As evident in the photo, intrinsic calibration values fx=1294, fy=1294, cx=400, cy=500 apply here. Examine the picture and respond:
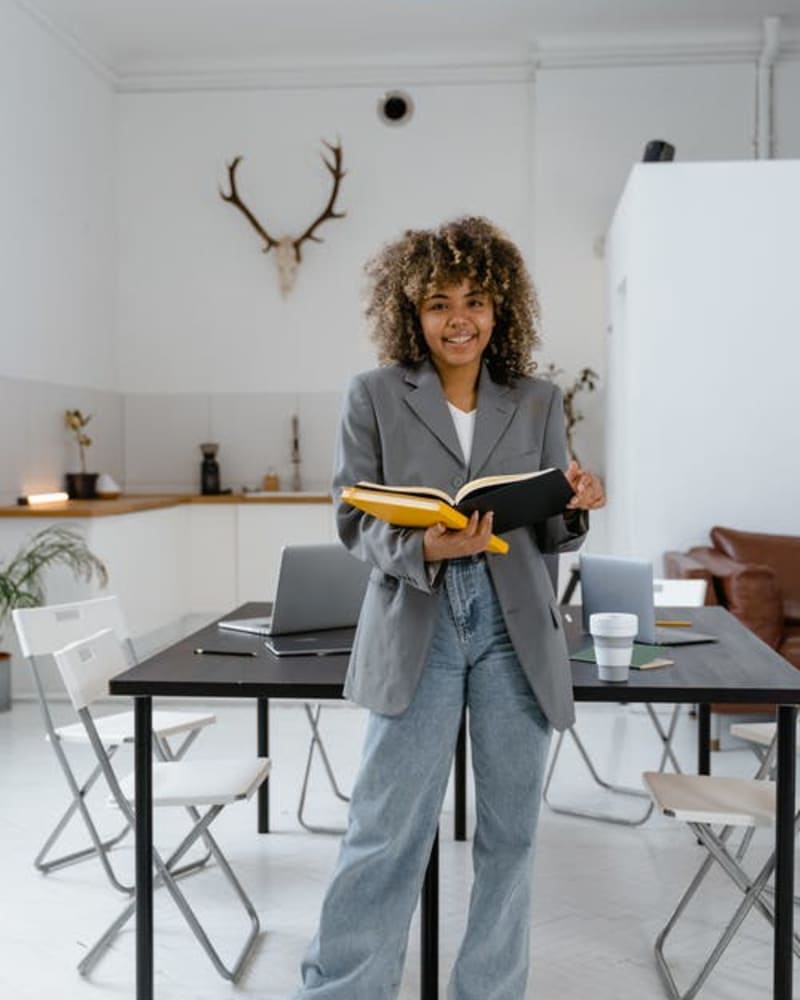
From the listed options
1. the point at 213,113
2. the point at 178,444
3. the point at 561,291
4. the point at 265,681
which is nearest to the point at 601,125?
the point at 561,291

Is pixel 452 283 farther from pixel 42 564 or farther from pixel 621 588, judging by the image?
pixel 42 564

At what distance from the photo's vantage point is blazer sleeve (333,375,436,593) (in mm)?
2304

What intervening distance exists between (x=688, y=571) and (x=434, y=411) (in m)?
3.05

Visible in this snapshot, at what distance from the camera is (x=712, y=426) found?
6.20 metres

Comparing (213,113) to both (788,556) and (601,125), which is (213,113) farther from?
(788,556)

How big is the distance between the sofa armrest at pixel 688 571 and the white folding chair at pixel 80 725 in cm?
223

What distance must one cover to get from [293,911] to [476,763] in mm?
1236

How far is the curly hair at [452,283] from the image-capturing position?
242 centimetres

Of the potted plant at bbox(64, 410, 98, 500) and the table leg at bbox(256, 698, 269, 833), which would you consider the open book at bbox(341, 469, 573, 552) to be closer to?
the table leg at bbox(256, 698, 269, 833)

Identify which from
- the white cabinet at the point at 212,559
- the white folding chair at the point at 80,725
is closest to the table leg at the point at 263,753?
the white folding chair at the point at 80,725

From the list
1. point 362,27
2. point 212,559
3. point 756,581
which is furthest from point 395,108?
point 756,581

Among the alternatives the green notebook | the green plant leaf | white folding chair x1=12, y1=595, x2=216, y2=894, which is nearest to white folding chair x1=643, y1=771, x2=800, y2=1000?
the green notebook

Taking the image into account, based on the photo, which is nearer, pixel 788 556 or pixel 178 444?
pixel 788 556

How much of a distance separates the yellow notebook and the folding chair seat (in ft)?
3.26
